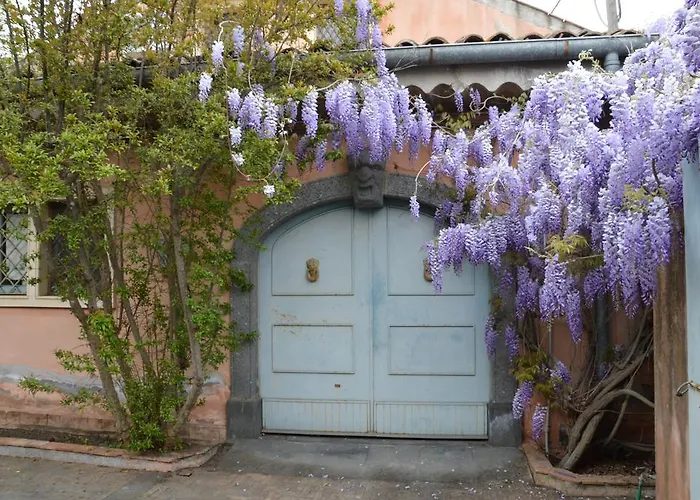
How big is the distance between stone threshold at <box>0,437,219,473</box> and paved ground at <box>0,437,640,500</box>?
78 mm

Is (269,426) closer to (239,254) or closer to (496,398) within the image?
(239,254)

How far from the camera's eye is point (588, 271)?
4613 mm

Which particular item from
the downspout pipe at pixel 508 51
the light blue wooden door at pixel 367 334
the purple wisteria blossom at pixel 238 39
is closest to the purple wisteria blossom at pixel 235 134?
the purple wisteria blossom at pixel 238 39

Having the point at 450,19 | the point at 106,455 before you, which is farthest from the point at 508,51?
the point at 106,455

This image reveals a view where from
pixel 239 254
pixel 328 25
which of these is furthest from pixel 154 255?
pixel 328 25

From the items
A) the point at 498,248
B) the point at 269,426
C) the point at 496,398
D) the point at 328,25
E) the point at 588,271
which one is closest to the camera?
the point at 588,271

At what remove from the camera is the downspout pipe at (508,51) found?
554 cm

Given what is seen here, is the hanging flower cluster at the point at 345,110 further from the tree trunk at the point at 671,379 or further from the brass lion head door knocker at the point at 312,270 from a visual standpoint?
the tree trunk at the point at 671,379

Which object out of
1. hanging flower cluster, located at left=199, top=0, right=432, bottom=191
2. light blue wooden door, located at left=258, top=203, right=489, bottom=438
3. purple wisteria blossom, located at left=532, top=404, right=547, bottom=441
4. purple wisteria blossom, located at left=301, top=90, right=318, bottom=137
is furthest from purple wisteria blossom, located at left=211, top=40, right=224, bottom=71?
purple wisteria blossom, located at left=532, top=404, right=547, bottom=441

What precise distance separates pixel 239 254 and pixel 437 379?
232 cm

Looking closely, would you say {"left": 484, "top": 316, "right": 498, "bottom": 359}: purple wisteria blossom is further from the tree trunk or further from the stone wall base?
the stone wall base

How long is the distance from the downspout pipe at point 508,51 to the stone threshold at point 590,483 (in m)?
3.48

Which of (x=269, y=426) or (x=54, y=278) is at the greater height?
(x=54, y=278)

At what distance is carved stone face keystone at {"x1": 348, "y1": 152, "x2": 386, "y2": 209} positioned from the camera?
6.11m
